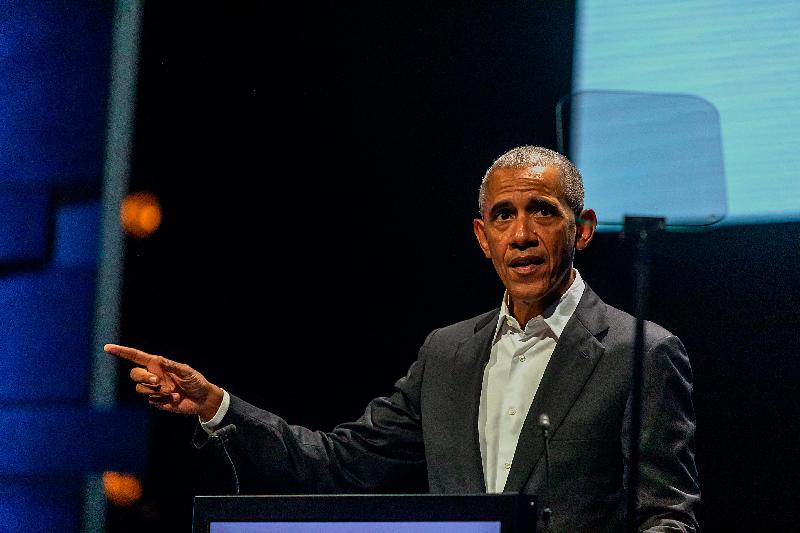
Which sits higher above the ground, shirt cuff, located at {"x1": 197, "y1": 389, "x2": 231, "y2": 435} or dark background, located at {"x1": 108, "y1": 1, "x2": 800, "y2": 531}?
dark background, located at {"x1": 108, "y1": 1, "x2": 800, "y2": 531}

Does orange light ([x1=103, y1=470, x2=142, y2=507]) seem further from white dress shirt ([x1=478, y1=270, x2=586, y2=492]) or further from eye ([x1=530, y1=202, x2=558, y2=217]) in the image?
eye ([x1=530, y1=202, x2=558, y2=217])

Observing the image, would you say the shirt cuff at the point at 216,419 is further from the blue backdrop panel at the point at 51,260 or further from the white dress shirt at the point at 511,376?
the blue backdrop panel at the point at 51,260

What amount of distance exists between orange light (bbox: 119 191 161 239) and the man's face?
1.20 meters

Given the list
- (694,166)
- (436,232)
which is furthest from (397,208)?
(694,166)

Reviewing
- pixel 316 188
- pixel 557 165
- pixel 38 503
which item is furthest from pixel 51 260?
pixel 557 165

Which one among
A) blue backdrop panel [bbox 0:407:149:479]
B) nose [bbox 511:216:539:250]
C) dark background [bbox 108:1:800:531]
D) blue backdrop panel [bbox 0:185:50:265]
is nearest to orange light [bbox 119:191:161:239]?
dark background [bbox 108:1:800:531]

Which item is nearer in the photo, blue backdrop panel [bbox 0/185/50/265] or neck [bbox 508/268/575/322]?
neck [bbox 508/268/575/322]

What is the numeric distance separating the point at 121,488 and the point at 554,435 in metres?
1.50

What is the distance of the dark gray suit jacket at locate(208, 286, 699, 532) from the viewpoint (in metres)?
2.02

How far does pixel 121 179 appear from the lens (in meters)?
3.13

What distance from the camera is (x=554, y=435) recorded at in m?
2.09

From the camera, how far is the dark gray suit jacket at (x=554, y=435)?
2016 millimetres

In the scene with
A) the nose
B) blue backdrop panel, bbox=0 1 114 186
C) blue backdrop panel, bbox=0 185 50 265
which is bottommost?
the nose

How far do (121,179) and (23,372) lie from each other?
2.19ft
